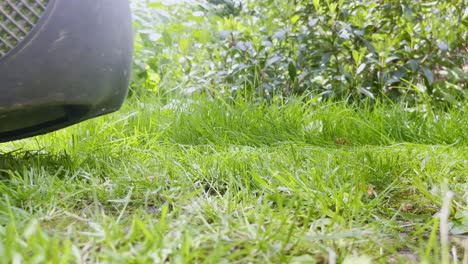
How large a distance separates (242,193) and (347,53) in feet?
5.70

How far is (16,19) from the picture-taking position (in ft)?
3.22

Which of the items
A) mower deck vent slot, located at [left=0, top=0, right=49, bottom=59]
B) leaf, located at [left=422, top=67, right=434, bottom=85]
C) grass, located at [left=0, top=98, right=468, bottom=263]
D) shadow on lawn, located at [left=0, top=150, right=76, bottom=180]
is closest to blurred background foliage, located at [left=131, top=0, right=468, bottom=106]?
leaf, located at [left=422, top=67, right=434, bottom=85]

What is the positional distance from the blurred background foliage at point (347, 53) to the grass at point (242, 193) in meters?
Result: 0.42

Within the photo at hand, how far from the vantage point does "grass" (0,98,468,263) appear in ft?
2.24

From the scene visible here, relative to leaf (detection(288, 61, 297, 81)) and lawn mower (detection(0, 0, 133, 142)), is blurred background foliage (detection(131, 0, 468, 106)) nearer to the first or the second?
leaf (detection(288, 61, 297, 81))

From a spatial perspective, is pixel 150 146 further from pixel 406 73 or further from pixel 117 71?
pixel 406 73

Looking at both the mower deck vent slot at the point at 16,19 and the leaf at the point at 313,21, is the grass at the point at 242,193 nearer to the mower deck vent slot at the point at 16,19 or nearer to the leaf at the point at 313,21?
the mower deck vent slot at the point at 16,19

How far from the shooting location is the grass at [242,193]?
683 millimetres

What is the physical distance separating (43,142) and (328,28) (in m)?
1.54

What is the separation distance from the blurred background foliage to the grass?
16.6 inches

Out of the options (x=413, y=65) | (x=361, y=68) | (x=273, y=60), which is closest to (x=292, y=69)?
(x=273, y=60)

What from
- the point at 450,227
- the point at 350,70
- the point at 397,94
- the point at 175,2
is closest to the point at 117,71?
the point at 450,227

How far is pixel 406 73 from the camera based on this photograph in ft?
7.93

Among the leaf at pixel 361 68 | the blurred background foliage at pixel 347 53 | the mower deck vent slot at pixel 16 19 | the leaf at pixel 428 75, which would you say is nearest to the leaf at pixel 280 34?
the blurred background foliage at pixel 347 53
